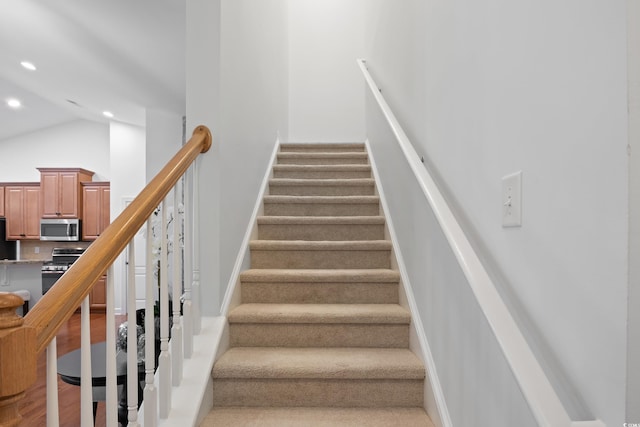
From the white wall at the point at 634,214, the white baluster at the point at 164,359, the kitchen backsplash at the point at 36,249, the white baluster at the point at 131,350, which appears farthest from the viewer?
the kitchen backsplash at the point at 36,249

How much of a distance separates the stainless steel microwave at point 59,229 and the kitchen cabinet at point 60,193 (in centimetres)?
11

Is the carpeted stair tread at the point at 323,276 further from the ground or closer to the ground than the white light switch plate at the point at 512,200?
closer to the ground

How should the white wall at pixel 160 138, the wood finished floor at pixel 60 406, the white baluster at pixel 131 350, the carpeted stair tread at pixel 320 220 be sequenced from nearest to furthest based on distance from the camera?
1. the white baluster at pixel 131 350
2. the carpeted stair tread at pixel 320 220
3. the wood finished floor at pixel 60 406
4. the white wall at pixel 160 138

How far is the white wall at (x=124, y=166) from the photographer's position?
7090 mm

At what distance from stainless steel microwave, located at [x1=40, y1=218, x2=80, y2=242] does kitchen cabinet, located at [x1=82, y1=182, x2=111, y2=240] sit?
0.19 meters

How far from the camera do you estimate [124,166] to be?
23.6 ft

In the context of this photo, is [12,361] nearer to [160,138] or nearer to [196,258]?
[196,258]

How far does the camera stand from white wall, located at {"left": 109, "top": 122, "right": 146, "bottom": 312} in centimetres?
709

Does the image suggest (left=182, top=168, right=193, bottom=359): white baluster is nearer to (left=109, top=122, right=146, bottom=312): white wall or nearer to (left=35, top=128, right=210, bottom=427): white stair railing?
(left=35, top=128, right=210, bottom=427): white stair railing

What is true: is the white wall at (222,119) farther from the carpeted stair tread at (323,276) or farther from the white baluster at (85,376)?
the white baluster at (85,376)

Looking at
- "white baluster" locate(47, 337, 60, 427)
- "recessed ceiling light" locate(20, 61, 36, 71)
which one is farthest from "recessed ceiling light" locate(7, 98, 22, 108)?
"white baluster" locate(47, 337, 60, 427)

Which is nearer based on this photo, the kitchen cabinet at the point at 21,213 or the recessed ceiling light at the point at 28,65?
the recessed ceiling light at the point at 28,65

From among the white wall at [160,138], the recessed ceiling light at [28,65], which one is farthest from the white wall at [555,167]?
the recessed ceiling light at [28,65]

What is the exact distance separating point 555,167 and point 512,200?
180 mm
